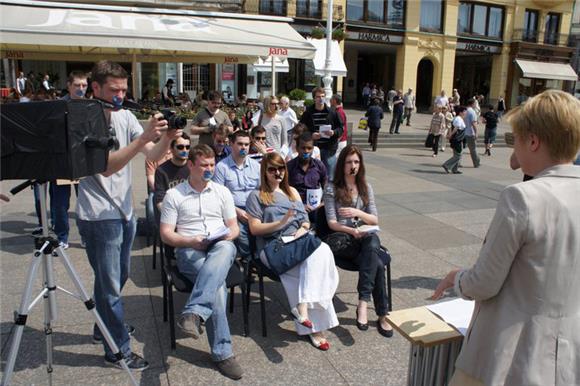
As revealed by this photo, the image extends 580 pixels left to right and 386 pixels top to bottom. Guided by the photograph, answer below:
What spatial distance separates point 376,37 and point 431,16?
4.42 metres

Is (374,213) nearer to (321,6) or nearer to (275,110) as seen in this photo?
(275,110)

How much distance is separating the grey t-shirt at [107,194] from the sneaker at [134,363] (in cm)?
99

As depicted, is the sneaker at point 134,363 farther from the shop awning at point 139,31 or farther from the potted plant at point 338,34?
the potted plant at point 338,34

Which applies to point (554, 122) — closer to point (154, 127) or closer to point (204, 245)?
point (154, 127)

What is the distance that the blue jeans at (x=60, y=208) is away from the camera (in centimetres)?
543

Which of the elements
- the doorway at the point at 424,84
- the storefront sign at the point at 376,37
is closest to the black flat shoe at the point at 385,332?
the storefront sign at the point at 376,37

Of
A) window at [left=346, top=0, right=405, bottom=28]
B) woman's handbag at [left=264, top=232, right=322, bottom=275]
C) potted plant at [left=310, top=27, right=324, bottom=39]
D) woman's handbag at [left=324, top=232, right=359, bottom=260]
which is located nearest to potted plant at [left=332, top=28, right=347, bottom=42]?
potted plant at [left=310, top=27, right=324, bottom=39]

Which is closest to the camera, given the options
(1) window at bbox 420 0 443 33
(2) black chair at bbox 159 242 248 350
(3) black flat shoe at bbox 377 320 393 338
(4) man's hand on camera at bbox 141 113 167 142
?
(4) man's hand on camera at bbox 141 113 167 142

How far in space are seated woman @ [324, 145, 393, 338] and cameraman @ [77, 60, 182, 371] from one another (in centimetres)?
179

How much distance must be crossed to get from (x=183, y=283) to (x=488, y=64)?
34794mm

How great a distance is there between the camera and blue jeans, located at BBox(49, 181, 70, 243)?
5434mm

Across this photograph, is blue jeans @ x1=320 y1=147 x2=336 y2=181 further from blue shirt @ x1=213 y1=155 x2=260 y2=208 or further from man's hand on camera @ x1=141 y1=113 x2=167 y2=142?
man's hand on camera @ x1=141 y1=113 x2=167 y2=142

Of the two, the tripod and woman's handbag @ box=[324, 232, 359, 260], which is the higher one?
the tripod

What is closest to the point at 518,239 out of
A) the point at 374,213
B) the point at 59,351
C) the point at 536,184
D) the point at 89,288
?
the point at 536,184
